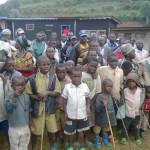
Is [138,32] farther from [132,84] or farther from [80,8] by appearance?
[80,8]

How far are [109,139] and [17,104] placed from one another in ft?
6.86

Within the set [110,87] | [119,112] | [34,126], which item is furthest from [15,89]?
[119,112]

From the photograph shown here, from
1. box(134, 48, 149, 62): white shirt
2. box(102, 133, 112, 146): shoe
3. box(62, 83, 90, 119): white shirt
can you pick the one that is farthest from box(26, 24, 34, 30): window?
box(62, 83, 90, 119): white shirt

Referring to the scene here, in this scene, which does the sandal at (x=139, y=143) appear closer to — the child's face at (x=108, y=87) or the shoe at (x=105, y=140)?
the shoe at (x=105, y=140)

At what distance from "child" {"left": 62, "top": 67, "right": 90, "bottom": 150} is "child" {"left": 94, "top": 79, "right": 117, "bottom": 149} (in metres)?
0.38

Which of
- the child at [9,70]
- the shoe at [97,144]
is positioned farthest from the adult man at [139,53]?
the child at [9,70]

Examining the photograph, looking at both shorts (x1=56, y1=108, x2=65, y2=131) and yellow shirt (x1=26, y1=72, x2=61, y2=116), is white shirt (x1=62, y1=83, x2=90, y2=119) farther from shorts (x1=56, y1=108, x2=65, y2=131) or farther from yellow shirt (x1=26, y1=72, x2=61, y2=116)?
shorts (x1=56, y1=108, x2=65, y2=131)

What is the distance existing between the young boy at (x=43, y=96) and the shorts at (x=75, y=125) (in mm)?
227

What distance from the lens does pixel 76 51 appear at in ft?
19.0

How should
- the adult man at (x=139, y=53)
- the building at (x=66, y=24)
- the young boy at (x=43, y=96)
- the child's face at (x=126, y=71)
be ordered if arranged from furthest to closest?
the building at (x=66, y=24) → the adult man at (x=139, y=53) → the child's face at (x=126, y=71) → the young boy at (x=43, y=96)

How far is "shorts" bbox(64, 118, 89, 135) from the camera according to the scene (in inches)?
162

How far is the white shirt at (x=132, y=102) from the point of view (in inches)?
183

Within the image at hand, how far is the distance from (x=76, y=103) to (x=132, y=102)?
4.07 feet

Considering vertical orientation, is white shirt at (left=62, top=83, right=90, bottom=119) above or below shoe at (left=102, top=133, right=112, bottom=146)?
above
